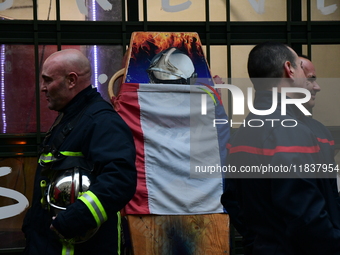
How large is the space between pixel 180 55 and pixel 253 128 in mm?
2135

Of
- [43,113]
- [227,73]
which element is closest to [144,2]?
[227,73]

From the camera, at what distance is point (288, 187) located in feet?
7.96

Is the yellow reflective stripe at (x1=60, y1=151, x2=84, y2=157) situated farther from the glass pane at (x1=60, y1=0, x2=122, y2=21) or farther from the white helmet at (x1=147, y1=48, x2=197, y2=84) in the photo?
the glass pane at (x1=60, y1=0, x2=122, y2=21)

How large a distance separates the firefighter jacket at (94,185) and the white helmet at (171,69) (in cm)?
139

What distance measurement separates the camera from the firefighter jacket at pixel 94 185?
9.32 feet

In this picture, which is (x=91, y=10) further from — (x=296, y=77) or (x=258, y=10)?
(x=296, y=77)

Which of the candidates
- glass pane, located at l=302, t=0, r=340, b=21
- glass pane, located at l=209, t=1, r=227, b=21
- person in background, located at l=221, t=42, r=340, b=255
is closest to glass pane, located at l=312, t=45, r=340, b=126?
glass pane, located at l=302, t=0, r=340, b=21

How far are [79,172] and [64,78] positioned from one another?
0.62 meters

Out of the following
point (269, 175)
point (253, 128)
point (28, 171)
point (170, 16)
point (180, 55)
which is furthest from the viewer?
point (170, 16)

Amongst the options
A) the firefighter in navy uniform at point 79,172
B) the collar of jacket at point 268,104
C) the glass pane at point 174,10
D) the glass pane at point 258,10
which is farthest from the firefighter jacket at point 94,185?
the glass pane at point 258,10

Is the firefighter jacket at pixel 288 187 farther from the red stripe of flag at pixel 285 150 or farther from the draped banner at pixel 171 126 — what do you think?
A: the draped banner at pixel 171 126

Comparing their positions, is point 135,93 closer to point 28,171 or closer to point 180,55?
point 180,55

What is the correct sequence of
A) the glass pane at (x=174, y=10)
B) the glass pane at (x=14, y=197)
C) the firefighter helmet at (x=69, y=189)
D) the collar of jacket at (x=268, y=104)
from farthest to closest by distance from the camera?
the glass pane at (x=174, y=10), the glass pane at (x=14, y=197), the firefighter helmet at (x=69, y=189), the collar of jacket at (x=268, y=104)

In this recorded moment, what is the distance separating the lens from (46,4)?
5309 mm
